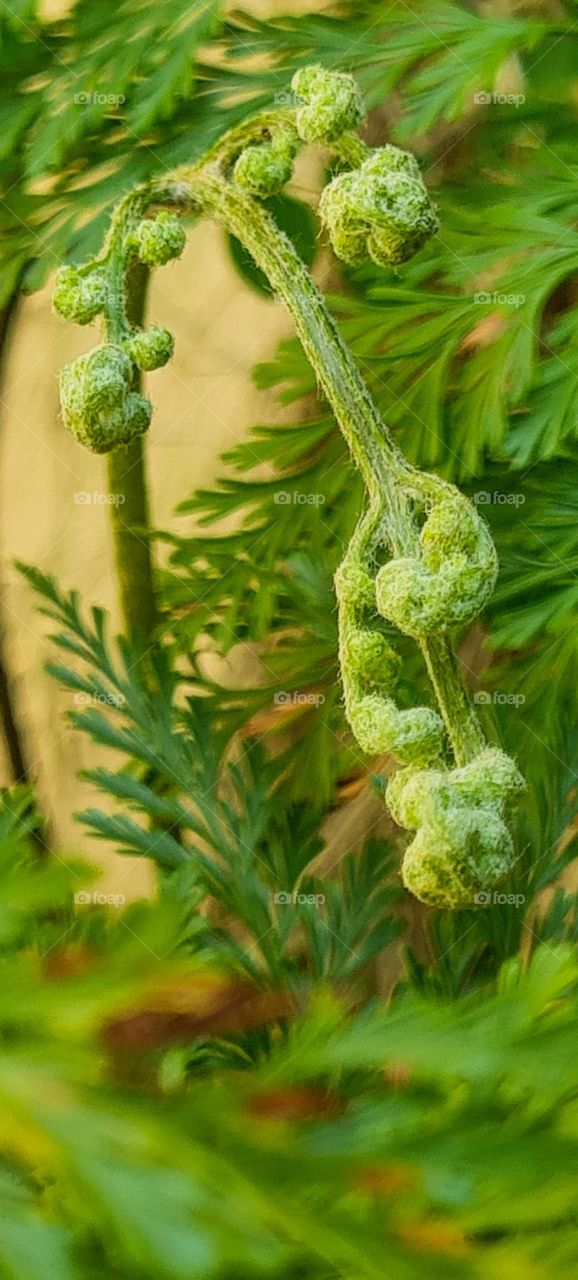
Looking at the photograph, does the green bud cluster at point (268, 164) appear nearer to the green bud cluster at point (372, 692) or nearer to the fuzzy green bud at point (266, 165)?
the fuzzy green bud at point (266, 165)

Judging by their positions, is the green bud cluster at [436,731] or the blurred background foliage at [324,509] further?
the blurred background foliage at [324,509]

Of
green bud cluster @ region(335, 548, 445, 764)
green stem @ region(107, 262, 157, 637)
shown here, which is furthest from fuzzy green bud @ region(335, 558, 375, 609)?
green stem @ region(107, 262, 157, 637)

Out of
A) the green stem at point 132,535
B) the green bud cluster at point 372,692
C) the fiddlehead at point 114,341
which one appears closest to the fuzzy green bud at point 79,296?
the fiddlehead at point 114,341

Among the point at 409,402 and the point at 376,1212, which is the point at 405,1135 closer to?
the point at 376,1212

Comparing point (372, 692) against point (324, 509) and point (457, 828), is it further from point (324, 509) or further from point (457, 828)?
point (324, 509)

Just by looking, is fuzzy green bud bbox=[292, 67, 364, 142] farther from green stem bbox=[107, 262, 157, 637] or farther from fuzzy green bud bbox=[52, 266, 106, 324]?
green stem bbox=[107, 262, 157, 637]

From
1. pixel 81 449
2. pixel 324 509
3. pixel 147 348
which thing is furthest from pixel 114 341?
pixel 81 449
